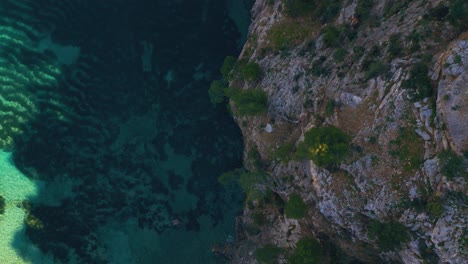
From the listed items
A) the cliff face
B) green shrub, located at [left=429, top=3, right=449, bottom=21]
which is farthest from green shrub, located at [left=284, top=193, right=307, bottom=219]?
green shrub, located at [left=429, top=3, right=449, bottom=21]

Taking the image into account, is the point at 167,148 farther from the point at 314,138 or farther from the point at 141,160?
the point at 314,138

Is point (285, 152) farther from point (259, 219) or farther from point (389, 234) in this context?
point (389, 234)

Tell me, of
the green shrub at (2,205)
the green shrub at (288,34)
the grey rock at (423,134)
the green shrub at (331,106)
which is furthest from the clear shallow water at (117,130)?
the grey rock at (423,134)

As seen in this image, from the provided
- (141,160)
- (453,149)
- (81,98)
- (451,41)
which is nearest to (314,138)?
(453,149)

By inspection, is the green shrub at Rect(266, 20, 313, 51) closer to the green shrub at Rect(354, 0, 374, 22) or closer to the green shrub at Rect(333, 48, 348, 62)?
the green shrub at Rect(354, 0, 374, 22)

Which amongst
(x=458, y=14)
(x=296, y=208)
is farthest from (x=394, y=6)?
(x=296, y=208)

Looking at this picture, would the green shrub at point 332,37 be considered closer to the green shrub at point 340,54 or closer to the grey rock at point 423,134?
the green shrub at point 340,54
